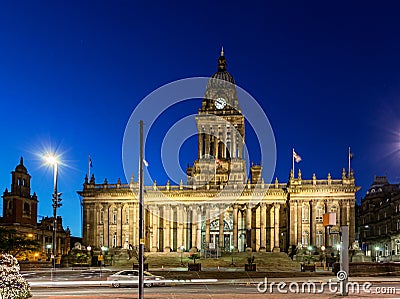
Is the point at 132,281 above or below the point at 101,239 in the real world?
above

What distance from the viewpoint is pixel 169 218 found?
107 meters

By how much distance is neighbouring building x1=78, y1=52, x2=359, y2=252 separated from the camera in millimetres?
102125

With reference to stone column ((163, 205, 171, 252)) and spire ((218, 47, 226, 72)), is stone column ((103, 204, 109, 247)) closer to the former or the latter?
stone column ((163, 205, 171, 252))

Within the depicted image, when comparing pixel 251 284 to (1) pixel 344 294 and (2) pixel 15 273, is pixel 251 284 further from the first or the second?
(2) pixel 15 273

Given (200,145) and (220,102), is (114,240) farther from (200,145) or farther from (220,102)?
(220,102)

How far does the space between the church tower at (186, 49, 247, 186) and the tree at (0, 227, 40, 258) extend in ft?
109

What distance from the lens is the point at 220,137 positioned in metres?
119

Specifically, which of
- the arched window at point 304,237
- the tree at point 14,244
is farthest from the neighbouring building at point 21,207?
the arched window at point 304,237

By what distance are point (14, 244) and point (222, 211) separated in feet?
124

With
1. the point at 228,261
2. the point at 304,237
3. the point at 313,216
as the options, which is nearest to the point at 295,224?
the point at 304,237

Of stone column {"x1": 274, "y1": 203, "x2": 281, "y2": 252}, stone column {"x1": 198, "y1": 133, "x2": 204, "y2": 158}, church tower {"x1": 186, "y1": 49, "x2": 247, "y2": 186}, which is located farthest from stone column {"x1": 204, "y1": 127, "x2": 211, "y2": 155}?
stone column {"x1": 274, "y1": 203, "x2": 281, "y2": 252}

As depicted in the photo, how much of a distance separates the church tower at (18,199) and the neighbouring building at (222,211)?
1084 centimetres

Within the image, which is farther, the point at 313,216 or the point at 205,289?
the point at 313,216

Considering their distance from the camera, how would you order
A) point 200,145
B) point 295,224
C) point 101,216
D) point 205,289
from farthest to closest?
1. point 200,145
2. point 101,216
3. point 295,224
4. point 205,289
